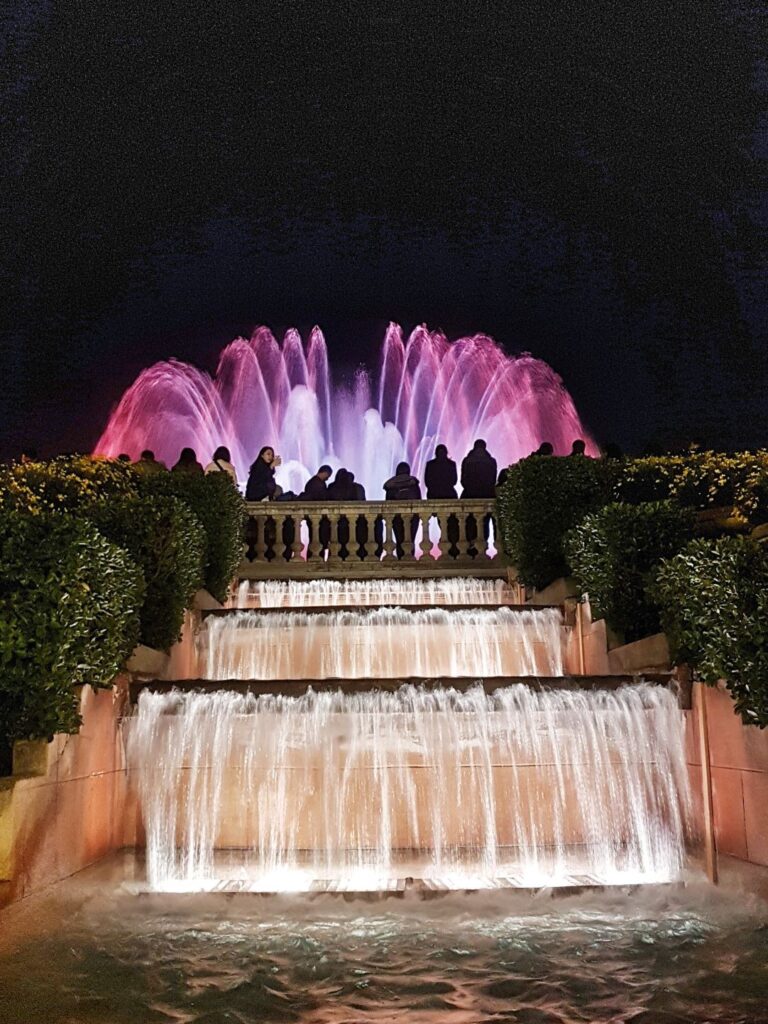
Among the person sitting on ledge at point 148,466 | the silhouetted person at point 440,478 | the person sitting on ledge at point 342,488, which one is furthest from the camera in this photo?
the person sitting on ledge at point 342,488

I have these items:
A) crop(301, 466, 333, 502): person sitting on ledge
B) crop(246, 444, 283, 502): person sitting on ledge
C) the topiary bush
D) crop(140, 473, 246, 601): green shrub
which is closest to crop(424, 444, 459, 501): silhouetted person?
crop(301, 466, 333, 502): person sitting on ledge

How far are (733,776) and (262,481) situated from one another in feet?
44.8

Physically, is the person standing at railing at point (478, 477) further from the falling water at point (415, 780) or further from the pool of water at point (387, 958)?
the pool of water at point (387, 958)

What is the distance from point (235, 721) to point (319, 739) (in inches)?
28.2

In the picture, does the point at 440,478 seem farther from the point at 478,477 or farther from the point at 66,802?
the point at 66,802

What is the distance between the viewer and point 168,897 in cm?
692

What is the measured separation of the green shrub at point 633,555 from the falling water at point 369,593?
4.17 meters

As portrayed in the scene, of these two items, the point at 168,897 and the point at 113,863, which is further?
the point at 113,863

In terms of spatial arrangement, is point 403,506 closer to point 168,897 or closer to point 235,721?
point 235,721

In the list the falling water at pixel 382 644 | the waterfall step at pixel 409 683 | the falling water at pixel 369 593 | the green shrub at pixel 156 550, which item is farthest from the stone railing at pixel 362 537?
the waterfall step at pixel 409 683

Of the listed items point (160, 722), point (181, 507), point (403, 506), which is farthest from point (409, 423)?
point (160, 722)

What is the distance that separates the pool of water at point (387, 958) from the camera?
470 centimetres

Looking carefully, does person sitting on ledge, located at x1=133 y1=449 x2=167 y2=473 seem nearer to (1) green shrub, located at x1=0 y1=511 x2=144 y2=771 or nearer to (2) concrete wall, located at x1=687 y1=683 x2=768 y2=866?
(1) green shrub, located at x1=0 y1=511 x2=144 y2=771

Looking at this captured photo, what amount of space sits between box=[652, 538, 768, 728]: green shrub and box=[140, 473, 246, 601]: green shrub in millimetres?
7147
